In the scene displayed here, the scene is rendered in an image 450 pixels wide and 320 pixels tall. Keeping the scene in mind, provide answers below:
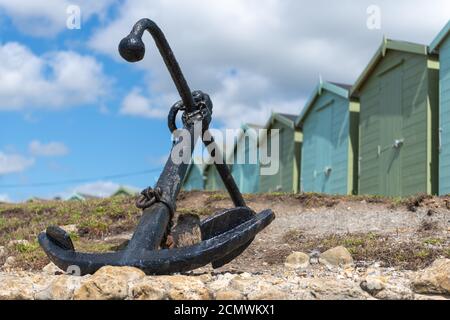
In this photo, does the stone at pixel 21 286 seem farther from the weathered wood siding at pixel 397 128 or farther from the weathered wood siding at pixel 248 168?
the weathered wood siding at pixel 248 168

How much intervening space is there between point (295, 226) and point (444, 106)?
4.97 meters

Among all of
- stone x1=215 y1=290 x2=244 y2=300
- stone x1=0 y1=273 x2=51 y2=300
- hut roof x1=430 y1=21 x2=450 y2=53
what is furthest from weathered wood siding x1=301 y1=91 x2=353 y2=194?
stone x1=215 y1=290 x2=244 y2=300

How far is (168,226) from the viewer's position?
5000 millimetres

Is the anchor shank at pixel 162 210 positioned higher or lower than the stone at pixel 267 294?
higher

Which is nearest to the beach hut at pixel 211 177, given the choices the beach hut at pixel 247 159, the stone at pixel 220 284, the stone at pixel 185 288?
the beach hut at pixel 247 159

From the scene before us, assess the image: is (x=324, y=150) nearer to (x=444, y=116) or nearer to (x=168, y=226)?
(x=444, y=116)

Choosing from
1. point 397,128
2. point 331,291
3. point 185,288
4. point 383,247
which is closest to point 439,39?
point 397,128

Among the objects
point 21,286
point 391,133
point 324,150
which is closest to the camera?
point 21,286

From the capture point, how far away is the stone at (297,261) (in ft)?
19.5

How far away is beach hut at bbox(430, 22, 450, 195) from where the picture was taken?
11570mm

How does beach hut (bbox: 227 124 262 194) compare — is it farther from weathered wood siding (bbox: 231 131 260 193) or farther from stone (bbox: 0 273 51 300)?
stone (bbox: 0 273 51 300)

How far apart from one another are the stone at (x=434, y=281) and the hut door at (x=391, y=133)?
9039 mm

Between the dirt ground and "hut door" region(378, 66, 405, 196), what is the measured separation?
430 cm

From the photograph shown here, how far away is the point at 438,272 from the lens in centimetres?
412
